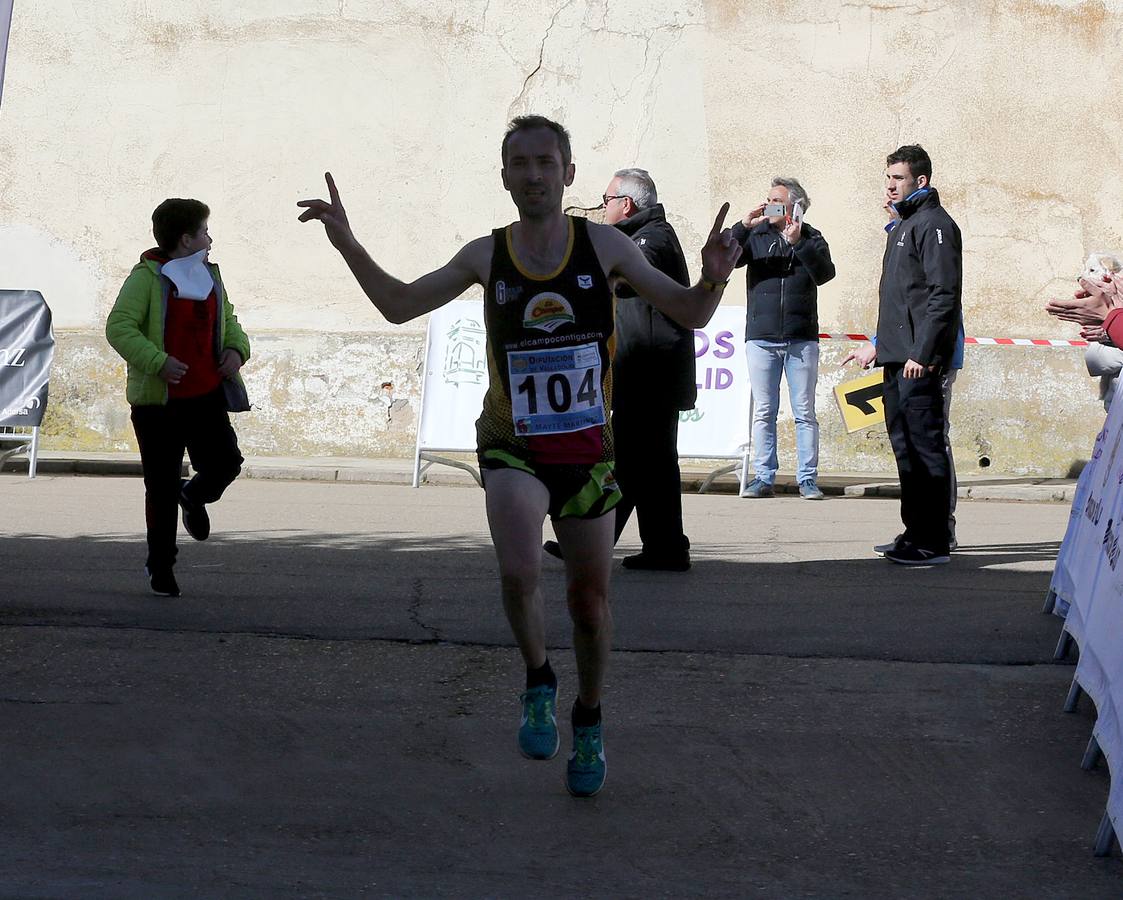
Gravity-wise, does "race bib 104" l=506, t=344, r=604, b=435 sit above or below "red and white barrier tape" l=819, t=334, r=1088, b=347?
above

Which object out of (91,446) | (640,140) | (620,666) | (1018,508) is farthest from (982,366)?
(620,666)

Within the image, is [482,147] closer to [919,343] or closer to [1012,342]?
[1012,342]

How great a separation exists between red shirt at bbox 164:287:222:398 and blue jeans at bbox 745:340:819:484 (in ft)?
21.5

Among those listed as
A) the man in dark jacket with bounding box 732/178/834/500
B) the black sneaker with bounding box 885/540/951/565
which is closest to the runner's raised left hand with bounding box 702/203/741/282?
the black sneaker with bounding box 885/540/951/565

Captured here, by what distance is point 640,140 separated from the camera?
1598 cm

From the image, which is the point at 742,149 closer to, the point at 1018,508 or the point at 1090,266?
the point at 1018,508

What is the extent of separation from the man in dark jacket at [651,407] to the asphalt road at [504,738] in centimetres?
24

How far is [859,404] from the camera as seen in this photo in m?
14.1

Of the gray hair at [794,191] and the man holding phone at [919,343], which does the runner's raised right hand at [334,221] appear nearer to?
the man holding phone at [919,343]

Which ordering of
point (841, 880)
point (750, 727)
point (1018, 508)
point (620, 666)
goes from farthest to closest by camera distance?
1. point (1018, 508)
2. point (620, 666)
3. point (750, 727)
4. point (841, 880)

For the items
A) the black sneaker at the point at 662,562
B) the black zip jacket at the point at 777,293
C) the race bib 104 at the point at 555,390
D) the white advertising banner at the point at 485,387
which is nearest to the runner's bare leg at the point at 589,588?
the race bib 104 at the point at 555,390

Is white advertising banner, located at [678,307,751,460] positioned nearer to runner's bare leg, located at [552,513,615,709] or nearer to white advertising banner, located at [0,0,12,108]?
white advertising banner, located at [0,0,12,108]

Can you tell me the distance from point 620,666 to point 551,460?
5.93ft

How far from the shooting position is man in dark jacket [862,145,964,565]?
913 centimetres
